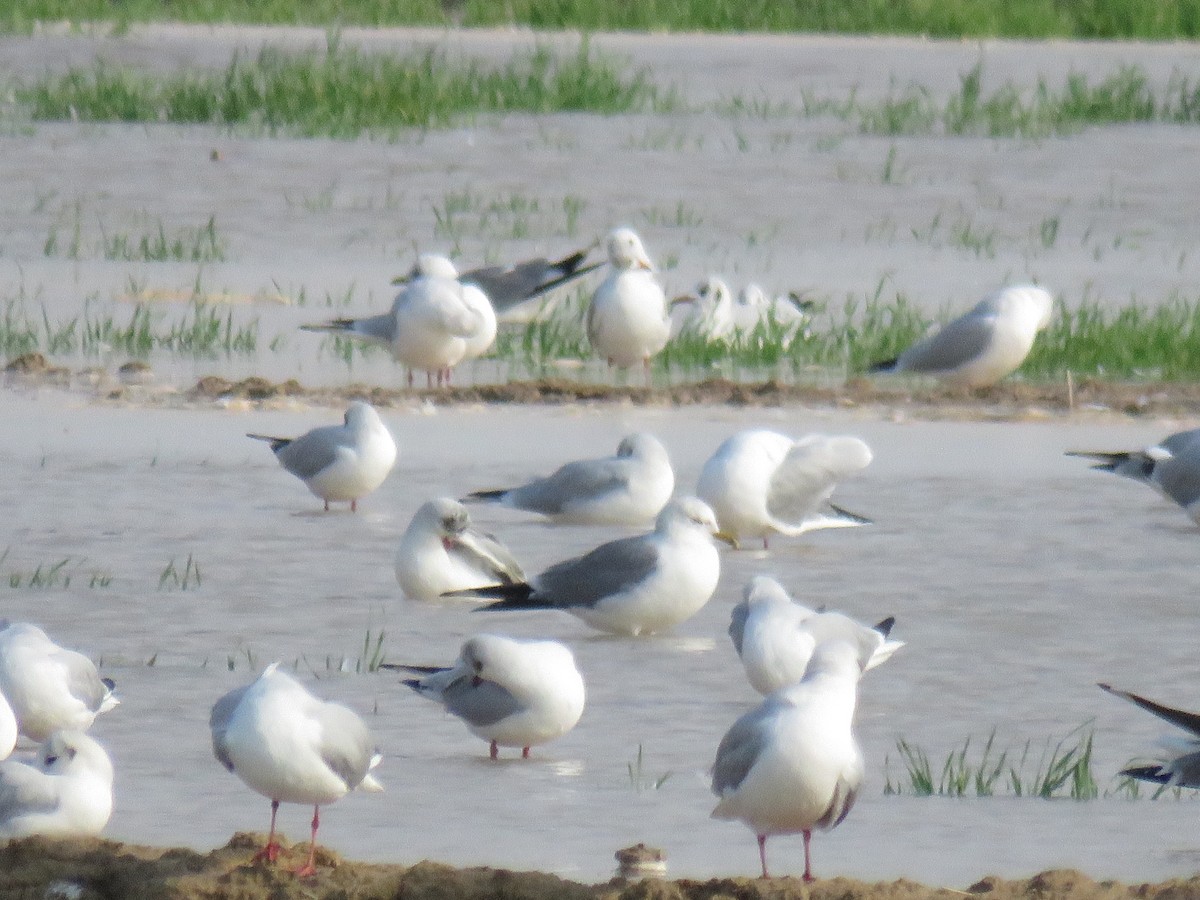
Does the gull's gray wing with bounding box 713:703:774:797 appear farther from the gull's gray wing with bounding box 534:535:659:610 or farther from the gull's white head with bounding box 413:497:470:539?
the gull's white head with bounding box 413:497:470:539

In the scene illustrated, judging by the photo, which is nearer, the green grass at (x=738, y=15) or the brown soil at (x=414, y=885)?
the brown soil at (x=414, y=885)

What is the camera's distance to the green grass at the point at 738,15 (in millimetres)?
26672

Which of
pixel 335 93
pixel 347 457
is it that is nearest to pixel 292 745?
pixel 347 457

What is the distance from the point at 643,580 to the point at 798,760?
248cm

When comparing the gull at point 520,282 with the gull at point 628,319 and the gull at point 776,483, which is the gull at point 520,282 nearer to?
the gull at point 628,319

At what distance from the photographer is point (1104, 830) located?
17.4 feet

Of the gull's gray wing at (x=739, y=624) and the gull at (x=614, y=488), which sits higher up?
the gull's gray wing at (x=739, y=624)

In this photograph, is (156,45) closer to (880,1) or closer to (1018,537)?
(880,1)

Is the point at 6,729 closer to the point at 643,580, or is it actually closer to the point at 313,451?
the point at 643,580

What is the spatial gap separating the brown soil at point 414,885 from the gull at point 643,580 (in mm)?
2667

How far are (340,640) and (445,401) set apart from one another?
4638 millimetres

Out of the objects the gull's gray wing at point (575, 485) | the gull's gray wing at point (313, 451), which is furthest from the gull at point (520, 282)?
the gull's gray wing at point (575, 485)

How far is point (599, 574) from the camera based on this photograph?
743cm

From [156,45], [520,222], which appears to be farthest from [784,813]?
[156,45]
